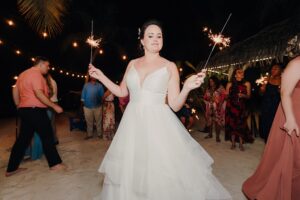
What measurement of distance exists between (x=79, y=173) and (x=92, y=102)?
3.17 metres

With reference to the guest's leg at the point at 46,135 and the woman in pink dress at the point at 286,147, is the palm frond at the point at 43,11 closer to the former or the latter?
the guest's leg at the point at 46,135

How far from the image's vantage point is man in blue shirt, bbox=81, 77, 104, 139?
8.02 meters

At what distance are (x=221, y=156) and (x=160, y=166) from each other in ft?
12.1

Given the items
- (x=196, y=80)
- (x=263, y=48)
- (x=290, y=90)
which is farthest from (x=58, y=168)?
(x=263, y=48)

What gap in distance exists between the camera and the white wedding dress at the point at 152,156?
2836mm

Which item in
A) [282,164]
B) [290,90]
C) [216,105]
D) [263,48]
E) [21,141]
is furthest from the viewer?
[263,48]

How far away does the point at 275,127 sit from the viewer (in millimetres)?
3420

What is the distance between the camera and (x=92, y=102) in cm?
806

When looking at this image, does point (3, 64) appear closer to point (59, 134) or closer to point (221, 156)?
point (59, 134)

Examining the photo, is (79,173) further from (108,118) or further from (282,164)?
(282,164)

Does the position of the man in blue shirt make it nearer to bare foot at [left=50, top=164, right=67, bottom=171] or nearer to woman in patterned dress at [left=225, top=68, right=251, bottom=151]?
bare foot at [left=50, top=164, right=67, bottom=171]

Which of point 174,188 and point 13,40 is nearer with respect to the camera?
point 174,188

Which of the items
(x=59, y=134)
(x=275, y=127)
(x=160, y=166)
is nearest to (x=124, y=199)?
(x=160, y=166)

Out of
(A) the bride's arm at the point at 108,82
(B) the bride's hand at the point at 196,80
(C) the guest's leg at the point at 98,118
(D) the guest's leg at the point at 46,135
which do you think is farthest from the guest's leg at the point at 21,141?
(B) the bride's hand at the point at 196,80
